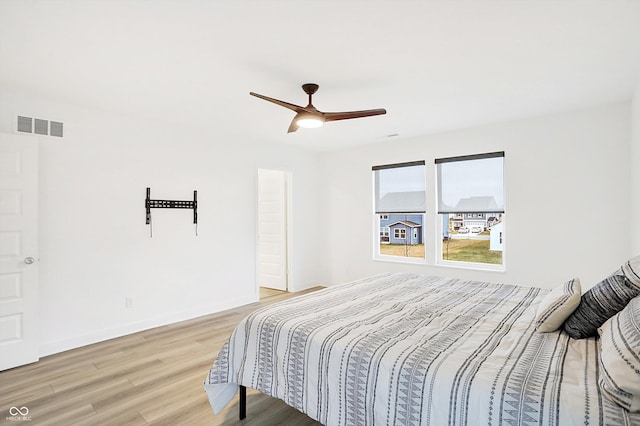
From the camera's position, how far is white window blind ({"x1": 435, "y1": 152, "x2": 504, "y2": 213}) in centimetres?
459

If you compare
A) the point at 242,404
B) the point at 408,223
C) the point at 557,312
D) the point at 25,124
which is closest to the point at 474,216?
the point at 408,223

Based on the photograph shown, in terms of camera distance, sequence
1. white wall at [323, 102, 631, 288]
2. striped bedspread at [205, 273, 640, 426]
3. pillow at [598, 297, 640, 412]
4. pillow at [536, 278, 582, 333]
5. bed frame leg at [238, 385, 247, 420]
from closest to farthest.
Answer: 1. pillow at [598, 297, 640, 412]
2. striped bedspread at [205, 273, 640, 426]
3. pillow at [536, 278, 582, 333]
4. bed frame leg at [238, 385, 247, 420]
5. white wall at [323, 102, 631, 288]

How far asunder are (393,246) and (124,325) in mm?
3952

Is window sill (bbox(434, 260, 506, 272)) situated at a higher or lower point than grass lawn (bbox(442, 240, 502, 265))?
lower

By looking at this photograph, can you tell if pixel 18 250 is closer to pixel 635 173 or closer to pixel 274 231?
pixel 274 231

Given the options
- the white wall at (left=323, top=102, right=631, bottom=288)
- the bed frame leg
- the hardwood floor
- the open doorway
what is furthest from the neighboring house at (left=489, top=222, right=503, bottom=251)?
the bed frame leg

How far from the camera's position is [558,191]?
13.4 ft

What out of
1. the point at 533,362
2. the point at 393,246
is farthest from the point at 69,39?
the point at 393,246

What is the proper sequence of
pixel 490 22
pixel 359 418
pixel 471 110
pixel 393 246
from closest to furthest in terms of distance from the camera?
pixel 359 418, pixel 490 22, pixel 471 110, pixel 393 246

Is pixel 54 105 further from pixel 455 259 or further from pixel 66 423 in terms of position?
pixel 455 259

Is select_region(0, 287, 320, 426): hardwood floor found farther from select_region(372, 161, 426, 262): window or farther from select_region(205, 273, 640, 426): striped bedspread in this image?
select_region(372, 161, 426, 262): window

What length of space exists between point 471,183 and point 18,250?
523cm

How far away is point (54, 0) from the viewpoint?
1900 millimetres

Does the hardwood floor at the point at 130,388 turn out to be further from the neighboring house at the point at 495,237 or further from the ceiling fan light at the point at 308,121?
the neighboring house at the point at 495,237
